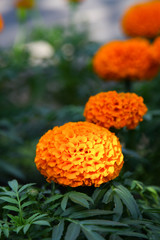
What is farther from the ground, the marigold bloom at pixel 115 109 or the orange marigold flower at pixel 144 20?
the orange marigold flower at pixel 144 20

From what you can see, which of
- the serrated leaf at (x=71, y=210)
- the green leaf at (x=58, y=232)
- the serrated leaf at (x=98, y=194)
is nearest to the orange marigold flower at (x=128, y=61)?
the serrated leaf at (x=98, y=194)

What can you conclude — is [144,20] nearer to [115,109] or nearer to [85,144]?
[115,109]

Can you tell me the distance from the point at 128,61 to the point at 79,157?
130cm

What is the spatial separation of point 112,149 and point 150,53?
132cm

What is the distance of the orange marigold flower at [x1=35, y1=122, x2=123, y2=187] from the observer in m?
1.47

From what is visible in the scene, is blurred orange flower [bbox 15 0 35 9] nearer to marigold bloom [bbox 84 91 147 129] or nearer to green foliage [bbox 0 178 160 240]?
marigold bloom [bbox 84 91 147 129]

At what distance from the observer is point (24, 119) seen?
297 cm

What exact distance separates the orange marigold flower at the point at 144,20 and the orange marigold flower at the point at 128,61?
65cm

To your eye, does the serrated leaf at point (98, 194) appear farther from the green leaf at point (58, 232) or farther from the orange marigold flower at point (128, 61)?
the orange marigold flower at point (128, 61)

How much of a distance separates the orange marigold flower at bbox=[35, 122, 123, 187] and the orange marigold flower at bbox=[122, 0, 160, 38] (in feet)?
6.50

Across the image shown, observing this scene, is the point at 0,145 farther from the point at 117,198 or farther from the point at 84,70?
the point at 117,198

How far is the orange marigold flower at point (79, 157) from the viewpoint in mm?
1475

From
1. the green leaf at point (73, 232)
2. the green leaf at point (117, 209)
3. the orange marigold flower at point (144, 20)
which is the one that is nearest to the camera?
the green leaf at point (73, 232)

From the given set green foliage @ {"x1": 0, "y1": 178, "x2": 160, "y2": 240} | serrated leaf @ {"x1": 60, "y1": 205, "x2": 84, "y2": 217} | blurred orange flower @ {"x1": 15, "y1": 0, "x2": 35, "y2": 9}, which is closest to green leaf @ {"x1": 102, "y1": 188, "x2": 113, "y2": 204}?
green foliage @ {"x1": 0, "y1": 178, "x2": 160, "y2": 240}
